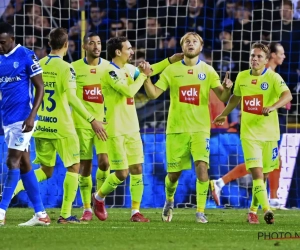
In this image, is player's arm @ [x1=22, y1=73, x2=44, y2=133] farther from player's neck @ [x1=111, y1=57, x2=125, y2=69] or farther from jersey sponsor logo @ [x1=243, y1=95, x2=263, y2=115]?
jersey sponsor logo @ [x1=243, y1=95, x2=263, y2=115]

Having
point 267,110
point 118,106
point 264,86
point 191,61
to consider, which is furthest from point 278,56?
point 118,106

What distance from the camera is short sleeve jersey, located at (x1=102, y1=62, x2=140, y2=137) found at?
10.8 meters

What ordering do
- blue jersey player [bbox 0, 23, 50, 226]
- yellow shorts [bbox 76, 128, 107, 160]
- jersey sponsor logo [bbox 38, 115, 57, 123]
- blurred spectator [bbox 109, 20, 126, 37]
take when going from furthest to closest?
blurred spectator [bbox 109, 20, 126, 37] → yellow shorts [bbox 76, 128, 107, 160] → jersey sponsor logo [bbox 38, 115, 57, 123] → blue jersey player [bbox 0, 23, 50, 226]

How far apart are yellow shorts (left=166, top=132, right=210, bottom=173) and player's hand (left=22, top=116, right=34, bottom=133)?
7.65 feet

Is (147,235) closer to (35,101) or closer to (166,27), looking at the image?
(35,101)

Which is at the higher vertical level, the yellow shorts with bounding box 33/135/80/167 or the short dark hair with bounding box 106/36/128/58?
the short dark hair with bounding box 106/36/128/58

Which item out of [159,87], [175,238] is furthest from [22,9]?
[175,238]

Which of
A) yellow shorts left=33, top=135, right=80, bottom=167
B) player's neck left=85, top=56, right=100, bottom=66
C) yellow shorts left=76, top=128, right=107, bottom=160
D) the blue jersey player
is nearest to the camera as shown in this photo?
the blue jersey player

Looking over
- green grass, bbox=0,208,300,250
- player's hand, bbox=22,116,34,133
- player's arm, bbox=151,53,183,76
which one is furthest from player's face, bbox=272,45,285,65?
player's hand, bbox=22,116,34,133

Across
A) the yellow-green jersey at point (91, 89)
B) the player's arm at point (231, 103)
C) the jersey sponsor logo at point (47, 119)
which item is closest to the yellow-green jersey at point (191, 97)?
the player's arm at point (231, 103)

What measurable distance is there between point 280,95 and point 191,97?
1004 mm

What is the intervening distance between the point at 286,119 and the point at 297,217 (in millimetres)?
3000

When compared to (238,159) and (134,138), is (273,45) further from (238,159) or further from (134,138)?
(134,138)

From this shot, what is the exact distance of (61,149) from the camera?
33.2 feet
